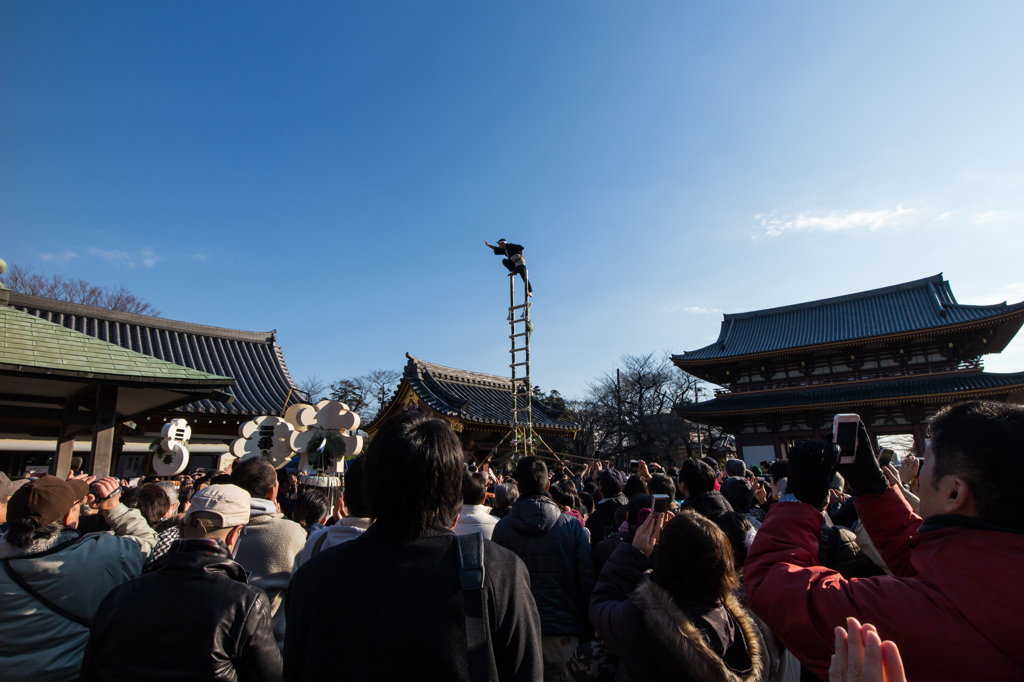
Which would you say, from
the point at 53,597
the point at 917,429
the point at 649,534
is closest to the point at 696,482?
the point at 649,534

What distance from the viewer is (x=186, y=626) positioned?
1.66 metres

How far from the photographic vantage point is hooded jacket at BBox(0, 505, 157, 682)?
218 centimetres

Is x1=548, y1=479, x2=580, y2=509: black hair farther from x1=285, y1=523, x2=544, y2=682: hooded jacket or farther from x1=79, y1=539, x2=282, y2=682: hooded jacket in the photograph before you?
x1=285, y1=523, x2=544, y2=682: hooded jacket

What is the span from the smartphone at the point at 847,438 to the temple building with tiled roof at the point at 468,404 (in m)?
10.4

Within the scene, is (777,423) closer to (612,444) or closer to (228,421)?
(612,444)

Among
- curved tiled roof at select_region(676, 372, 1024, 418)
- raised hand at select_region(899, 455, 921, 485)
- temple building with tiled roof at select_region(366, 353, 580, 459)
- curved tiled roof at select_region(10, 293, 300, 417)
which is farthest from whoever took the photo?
curved tiled roof at select_region(676, 372, 1024, 418)

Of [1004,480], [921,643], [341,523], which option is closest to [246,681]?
[341,523]

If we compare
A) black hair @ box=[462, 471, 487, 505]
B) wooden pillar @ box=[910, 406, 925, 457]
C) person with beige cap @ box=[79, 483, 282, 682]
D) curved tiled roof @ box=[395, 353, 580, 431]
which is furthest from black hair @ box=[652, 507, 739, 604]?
wooden pillar @ box=[910, 406, 925, 457]

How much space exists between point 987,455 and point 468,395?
1613 cm

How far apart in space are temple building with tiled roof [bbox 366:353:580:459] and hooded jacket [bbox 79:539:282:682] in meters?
9.86

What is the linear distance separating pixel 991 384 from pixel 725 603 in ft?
65.1

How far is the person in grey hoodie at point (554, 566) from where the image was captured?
2814 millimetres

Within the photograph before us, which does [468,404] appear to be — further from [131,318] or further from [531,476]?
[131,318]

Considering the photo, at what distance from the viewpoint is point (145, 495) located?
343 cm
